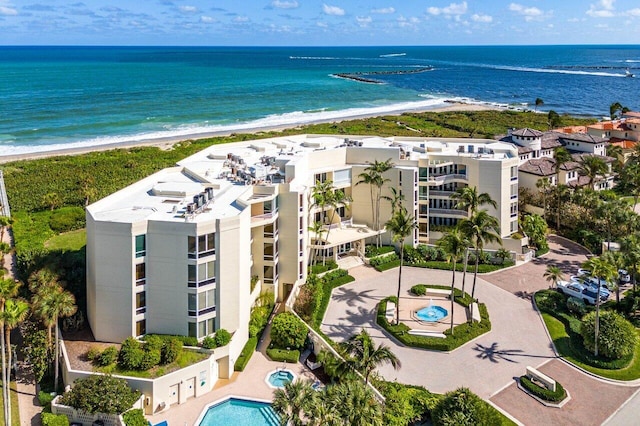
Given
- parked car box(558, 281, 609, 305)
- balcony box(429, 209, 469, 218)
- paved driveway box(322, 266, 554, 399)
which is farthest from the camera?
balcony box(429, 209, 469, 218)

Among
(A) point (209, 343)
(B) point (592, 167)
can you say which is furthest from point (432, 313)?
(B) point (592, 167)

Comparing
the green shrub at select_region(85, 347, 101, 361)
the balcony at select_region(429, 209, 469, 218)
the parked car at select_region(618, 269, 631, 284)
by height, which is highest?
the balcony at select_region(429, 209, 469, 218)

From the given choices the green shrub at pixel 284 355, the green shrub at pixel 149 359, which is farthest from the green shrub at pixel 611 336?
the green shrub at pixel 149 359

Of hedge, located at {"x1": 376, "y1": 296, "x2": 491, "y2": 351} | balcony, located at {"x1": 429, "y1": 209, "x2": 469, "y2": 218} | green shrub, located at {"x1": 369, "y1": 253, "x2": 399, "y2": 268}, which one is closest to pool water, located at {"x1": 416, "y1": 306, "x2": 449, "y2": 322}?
hedge, located at {"x1": 376, "y1": 296, "x2": 491, "y2": 351}

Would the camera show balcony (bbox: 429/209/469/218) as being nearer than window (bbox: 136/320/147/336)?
No

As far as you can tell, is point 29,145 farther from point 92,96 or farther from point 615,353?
point 615,353

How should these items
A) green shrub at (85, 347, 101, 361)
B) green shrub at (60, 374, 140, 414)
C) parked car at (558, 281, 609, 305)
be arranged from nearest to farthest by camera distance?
green shrub at (60, 374, 140, 414)
green shrub at (85, 347, 101, 361)
parked car at (558, 281, 609, 305)

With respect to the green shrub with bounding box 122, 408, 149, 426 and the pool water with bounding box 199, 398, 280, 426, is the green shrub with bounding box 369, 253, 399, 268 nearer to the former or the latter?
the pool water with bounding box 199, 398, 280, 426
